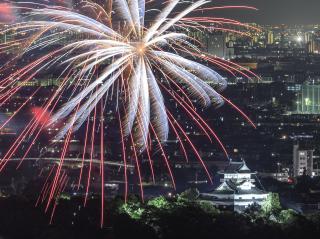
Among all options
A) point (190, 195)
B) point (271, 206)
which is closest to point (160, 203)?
point (271, 206)

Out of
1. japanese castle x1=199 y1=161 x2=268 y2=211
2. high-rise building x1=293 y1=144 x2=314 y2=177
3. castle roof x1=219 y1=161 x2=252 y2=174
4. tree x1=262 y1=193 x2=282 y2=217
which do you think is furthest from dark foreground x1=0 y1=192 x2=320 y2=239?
high-rise building x1=293 y1=144 x2=314 y2=177

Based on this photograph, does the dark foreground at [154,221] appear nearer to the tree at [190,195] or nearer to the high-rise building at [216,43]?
the tree at [190,195]

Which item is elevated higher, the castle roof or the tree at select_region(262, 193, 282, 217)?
the castle roof

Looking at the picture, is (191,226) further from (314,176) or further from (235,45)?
(235,45)

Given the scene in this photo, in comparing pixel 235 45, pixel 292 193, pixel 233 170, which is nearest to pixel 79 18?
pixel 233 170

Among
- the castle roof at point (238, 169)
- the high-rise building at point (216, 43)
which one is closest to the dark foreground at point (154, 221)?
the castle roof at point (238, 169)

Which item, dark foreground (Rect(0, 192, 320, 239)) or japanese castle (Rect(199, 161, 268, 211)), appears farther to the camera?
japanese castle (Rect(199, 161, 268, 211))

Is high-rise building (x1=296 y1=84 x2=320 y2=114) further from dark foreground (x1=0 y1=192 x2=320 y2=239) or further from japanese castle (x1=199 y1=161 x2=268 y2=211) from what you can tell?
dark foreground (x1=0 y1=192 x2=320 y2=239)

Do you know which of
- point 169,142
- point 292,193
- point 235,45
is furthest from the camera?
point 235,45
